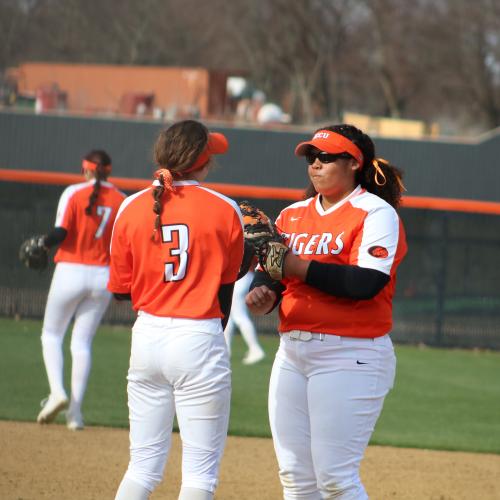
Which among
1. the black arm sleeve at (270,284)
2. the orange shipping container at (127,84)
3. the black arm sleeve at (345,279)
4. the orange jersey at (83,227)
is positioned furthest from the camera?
the orange shipping container at (127,84)

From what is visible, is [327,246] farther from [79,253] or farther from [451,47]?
[451,47]

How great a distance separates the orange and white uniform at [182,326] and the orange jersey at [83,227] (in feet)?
10.8

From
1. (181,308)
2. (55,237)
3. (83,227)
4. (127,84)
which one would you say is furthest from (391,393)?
(127,84)

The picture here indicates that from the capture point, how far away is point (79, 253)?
7184 millimetres

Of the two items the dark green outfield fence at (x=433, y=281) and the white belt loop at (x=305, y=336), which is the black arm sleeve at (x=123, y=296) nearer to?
the white belt loop at (x=305, y=336)

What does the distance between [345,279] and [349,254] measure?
0.17 meters

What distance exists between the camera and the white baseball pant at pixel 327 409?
3.86m

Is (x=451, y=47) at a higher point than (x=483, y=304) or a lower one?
higher

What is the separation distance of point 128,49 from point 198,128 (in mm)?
32082

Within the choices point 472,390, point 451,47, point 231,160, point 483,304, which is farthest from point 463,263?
point 451,47

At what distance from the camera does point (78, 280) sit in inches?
279

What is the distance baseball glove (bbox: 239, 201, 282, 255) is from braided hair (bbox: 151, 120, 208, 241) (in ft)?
1.10

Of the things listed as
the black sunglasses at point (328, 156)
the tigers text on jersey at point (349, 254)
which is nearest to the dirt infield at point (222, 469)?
the tigers text on jersey at point (349, 254)

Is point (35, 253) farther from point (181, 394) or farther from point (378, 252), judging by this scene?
point (378, 252)
